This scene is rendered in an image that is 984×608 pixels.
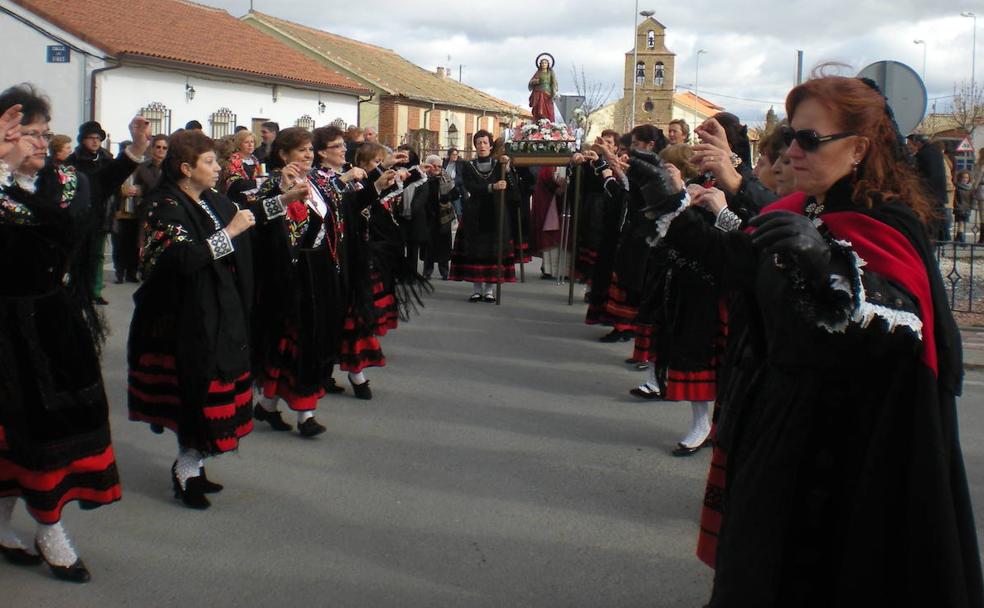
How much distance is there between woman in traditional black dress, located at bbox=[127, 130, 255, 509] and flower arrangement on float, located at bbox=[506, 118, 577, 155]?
23.7 feet

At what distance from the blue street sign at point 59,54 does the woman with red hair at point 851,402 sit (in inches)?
954

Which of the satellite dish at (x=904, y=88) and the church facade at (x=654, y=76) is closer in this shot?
the satellite dish at (x=904, y=88)

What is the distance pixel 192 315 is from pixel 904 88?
6506 mm

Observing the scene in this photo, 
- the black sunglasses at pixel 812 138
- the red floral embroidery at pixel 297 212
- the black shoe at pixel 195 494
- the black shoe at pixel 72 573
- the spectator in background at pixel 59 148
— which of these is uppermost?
the spectator in background at pixel 59 148

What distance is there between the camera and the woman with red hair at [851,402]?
2.54 metres

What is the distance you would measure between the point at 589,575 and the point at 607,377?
4196mm

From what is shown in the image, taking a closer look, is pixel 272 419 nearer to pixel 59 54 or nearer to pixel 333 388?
pixel 333 388

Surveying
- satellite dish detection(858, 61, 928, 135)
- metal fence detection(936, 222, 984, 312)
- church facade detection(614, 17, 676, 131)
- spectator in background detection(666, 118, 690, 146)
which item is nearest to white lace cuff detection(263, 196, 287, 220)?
spectator in background detection(666, 118, 690, 146)

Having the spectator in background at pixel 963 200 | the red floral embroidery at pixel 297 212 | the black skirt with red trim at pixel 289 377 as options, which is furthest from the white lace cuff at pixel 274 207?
the spectator in background at pixel 963 200

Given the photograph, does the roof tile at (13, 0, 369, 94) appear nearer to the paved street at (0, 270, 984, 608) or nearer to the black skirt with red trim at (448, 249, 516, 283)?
the black skirt with red trim at (448, 249, 516, 283)

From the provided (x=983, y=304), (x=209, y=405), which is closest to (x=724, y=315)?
(x=209, y=405)

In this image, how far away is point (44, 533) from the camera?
430 cm

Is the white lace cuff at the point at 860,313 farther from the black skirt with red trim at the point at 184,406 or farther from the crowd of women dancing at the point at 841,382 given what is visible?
the black skirt with red trim at the point at 184,406

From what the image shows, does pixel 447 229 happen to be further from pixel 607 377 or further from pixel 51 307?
pixel 51 307
